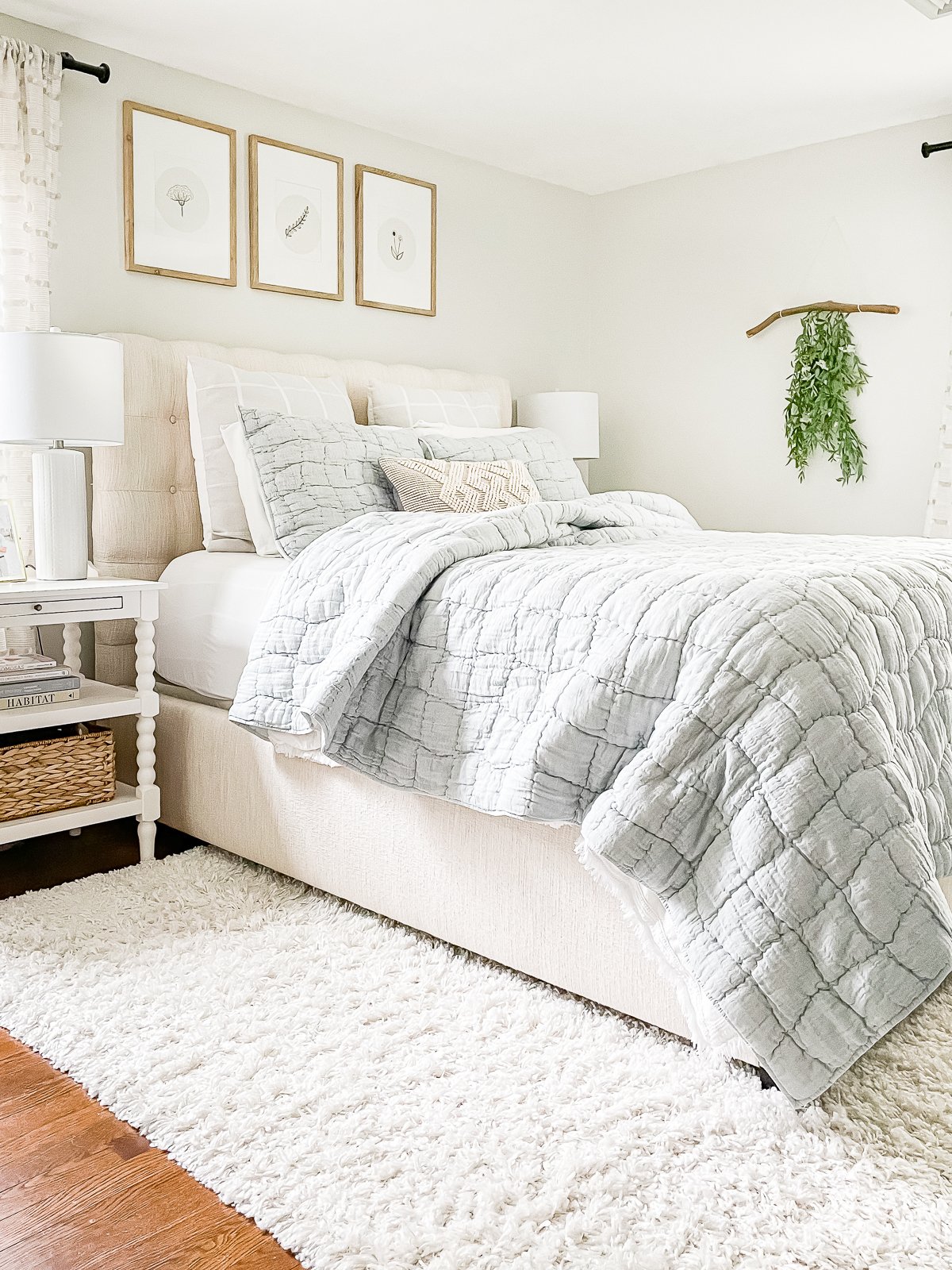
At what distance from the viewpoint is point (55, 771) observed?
8.43ft

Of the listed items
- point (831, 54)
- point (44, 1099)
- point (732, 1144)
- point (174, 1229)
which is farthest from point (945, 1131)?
point (831, 54)

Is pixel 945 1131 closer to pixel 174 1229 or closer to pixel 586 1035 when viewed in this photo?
pixel 586 1035

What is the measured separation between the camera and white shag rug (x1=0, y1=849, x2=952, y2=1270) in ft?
4.43

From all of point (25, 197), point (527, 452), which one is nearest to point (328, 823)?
point (527, 452)

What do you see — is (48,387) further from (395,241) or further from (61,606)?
(395,241)

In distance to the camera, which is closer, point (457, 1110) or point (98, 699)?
point (457, 1110)

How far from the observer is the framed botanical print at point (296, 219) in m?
3.62

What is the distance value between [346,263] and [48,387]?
1.61 metres

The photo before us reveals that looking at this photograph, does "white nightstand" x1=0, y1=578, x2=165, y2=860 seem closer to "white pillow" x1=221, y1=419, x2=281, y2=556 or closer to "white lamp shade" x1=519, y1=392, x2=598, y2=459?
"white pillow" x1=221, y1=419, x2=281, y2=556

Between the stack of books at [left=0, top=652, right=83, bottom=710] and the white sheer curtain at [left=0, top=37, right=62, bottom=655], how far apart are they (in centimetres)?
55

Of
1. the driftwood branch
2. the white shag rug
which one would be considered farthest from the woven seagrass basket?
the driftwood branch

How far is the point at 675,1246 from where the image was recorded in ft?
4.36

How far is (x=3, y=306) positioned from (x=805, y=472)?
2.92 metres

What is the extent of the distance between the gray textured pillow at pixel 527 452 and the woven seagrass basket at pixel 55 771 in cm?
129
